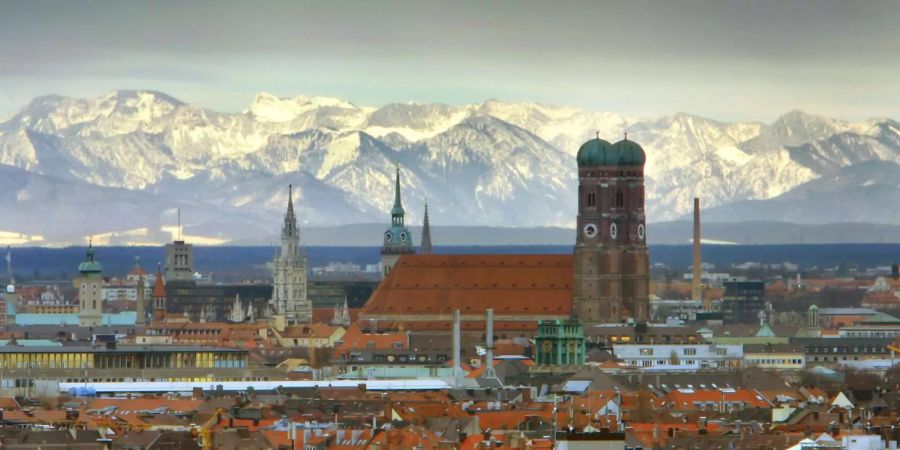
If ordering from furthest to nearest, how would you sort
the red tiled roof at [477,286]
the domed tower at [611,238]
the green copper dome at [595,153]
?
the red tiled roof at [477,286] → the green copper dome at [595,153] → the domed tower at [611,238]

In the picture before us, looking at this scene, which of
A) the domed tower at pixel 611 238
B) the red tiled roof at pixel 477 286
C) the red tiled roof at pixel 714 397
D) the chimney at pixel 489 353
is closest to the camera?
the red tiled roof at pixel 714 397

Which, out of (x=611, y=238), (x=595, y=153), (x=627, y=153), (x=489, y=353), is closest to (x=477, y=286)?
(x=611, y=238)

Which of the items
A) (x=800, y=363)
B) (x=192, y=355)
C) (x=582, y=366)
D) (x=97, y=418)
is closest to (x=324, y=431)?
(x=97, y=418)

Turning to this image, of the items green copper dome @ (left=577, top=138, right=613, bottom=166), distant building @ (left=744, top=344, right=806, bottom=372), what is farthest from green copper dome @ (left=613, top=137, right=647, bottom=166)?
distant building @ (left=744, top=344, right=806, bottom=372)

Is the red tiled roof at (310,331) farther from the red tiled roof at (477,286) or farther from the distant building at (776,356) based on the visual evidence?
the distant building at (776,356)

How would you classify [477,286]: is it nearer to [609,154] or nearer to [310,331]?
[310,331]

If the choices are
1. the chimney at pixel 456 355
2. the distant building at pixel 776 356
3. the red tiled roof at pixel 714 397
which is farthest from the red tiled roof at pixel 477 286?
the red tiled roof at pixel 714 397

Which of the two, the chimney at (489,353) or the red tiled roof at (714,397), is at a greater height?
the chimney at (489,353)
